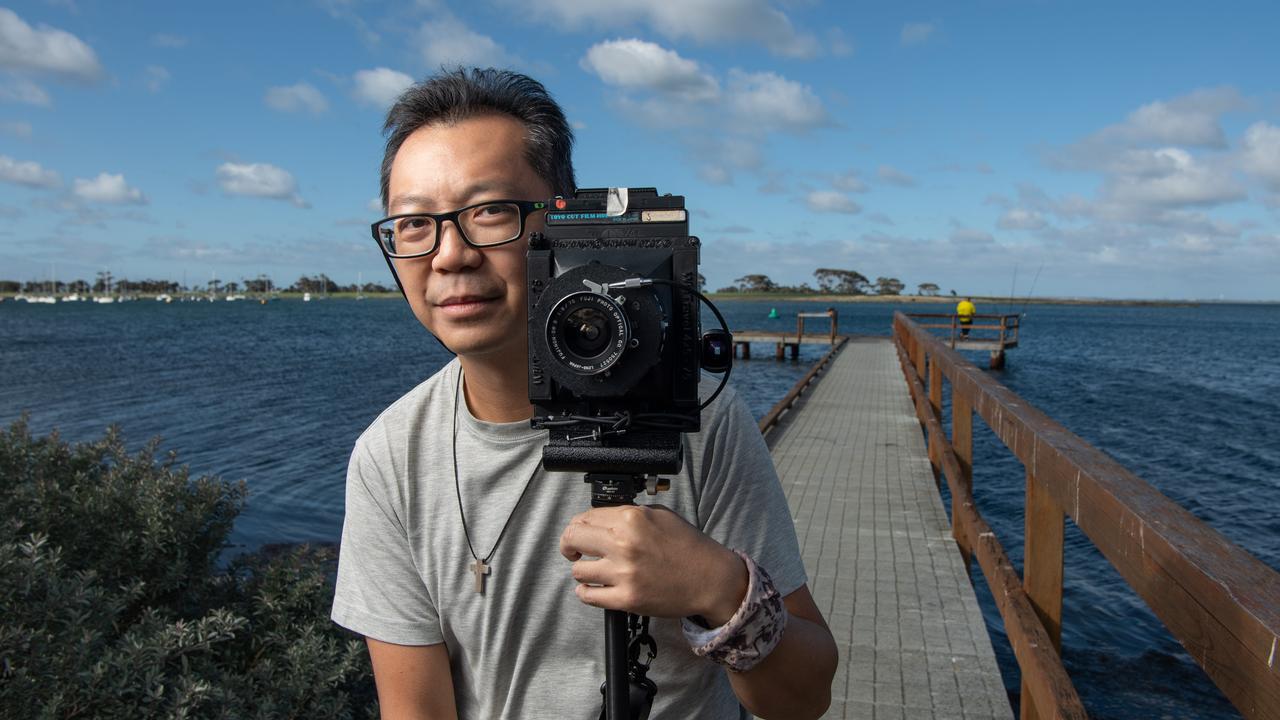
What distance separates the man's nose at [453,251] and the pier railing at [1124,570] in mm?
1381

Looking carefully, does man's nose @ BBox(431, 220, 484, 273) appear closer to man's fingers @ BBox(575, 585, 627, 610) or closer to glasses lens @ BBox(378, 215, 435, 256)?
glasses lens @ BBox(378, 215, 435, 256)

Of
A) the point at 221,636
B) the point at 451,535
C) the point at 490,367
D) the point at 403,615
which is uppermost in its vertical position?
the point at 490,367

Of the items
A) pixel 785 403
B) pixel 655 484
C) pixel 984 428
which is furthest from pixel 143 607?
pixel 984 428

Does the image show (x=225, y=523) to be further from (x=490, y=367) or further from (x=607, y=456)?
(x=607, y=456)

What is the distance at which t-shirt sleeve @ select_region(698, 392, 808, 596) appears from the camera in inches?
64.5

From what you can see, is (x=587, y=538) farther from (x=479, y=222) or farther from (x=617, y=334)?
(x=479, y=222)

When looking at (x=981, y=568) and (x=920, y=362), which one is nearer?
(x=981, y=568)

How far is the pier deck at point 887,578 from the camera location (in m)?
3.85

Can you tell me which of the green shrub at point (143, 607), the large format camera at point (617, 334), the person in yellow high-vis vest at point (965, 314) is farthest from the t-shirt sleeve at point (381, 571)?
the person in yellow high-vis vest at point (965, 314)

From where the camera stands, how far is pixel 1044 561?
128 inches

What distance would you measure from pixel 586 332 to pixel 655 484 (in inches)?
10.4

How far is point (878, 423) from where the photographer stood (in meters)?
12.0

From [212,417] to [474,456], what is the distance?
Answer: 22.8 meters

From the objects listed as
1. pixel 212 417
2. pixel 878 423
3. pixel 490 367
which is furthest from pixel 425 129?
pixel 212 417
